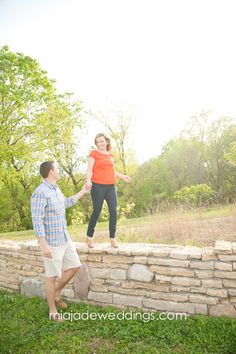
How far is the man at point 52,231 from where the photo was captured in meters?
4.17

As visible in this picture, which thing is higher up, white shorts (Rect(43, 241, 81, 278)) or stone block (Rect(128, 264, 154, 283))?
white shorts (Rect(43, 241, 81, 278))

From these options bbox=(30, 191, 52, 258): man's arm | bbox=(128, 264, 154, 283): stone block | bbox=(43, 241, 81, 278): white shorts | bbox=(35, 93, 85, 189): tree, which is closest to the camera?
bbox=(30, 191, 52, 258): man's arm

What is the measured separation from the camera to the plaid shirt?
417cm

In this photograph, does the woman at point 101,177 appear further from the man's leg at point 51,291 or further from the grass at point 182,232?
the grass at point 182,232

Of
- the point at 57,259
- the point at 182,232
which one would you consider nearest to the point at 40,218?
the point at 57,259

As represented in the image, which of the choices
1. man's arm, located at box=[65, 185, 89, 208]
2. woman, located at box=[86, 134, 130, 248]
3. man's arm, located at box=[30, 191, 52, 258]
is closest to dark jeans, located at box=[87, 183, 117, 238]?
woman, located at box=[86, 134, 130, 248]

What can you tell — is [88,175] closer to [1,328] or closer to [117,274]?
[117,274]

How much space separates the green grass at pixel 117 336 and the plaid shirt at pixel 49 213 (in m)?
1.13

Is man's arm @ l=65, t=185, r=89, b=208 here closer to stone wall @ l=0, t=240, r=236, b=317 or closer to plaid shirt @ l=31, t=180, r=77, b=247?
plaid shirt @ l=31, t=180, r=77, b=247

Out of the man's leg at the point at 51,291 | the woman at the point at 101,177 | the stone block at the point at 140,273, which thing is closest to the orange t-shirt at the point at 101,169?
the woman at the point at 101,177

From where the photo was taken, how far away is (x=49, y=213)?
14.1 ft

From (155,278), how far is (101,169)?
1726 mm

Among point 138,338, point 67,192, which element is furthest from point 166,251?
point 67,192

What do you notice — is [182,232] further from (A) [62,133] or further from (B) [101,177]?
(A) [62,133]
